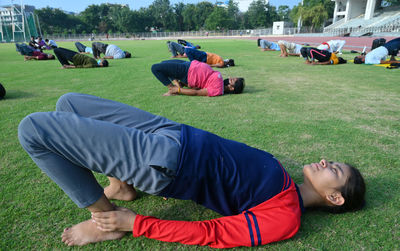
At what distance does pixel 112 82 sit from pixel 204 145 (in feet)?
19.5

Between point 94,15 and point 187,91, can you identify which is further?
point 94,15

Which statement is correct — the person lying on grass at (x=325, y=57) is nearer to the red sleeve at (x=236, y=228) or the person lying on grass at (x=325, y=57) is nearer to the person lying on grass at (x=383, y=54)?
the person lying on grass at (x=383, y=54)

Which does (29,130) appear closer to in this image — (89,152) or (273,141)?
(89,152)

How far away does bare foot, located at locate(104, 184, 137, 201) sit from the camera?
75.9 inches

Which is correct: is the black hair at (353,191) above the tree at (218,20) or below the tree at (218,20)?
below

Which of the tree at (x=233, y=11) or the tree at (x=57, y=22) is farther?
the tree at (x=233, y=11)

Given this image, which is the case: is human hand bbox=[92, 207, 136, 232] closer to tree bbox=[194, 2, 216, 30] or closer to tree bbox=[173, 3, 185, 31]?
tree bbox=[194, 2, 216, 30]

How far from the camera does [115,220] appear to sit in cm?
150

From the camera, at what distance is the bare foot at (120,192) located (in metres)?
1.93

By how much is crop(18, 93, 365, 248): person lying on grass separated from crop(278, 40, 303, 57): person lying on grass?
12926 mm

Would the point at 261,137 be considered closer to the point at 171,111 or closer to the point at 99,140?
the point at 171,111

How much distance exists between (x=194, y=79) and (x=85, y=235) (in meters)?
4.13

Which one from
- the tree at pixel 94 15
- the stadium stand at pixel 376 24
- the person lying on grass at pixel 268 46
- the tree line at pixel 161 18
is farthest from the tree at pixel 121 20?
the person lying on grass at pixel 268 46

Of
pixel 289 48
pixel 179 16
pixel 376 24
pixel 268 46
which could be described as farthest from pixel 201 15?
pixel 289 48
